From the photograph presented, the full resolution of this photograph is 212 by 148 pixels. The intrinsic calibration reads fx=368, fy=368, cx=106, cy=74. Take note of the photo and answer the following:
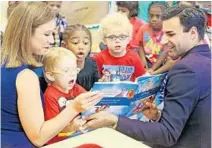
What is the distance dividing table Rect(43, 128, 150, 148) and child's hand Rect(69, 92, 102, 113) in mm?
106

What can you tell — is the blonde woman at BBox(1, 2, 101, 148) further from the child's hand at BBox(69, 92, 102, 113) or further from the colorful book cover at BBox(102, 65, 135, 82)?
the colorful book cover at BBox(102, 65, 135, 82)

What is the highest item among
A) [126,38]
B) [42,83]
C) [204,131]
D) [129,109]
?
[126,38]

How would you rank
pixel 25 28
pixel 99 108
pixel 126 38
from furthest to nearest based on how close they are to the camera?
pixel 126 38 < pixel 99 108 < pixel 25 28

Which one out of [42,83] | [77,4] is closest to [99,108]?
[42,83]

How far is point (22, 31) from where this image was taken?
106cm

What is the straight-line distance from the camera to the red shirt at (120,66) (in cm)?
126

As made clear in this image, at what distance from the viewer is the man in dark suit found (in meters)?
1.26

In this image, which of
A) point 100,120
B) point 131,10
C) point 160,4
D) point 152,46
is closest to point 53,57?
point 100,120

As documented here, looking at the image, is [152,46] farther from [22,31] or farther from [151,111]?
[22,31]

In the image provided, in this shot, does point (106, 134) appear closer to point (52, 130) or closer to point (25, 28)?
point (52, 130)

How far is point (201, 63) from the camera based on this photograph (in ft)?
4.22

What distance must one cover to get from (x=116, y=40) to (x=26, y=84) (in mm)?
387

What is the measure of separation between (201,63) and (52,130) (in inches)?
22.3

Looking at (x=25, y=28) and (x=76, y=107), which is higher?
(x=25, y=28)
